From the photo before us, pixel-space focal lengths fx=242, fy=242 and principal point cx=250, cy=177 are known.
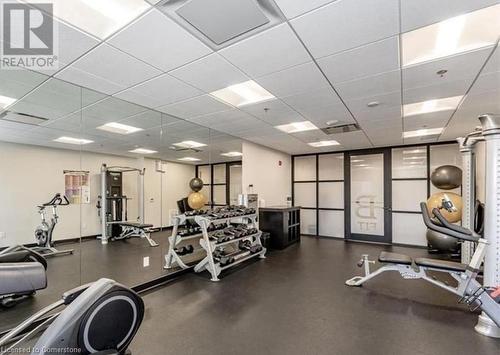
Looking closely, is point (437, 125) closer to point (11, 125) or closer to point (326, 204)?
point (326, 204)

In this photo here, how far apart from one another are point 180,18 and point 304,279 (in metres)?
4.01

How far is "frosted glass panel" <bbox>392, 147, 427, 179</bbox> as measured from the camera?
670 cm

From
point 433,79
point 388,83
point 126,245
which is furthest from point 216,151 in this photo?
point 433,79

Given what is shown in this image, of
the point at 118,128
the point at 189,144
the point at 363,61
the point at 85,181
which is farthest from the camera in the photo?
the point at 189,144

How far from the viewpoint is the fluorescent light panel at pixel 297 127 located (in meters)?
4.91

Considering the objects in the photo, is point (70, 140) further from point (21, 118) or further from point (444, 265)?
point (444, 265)

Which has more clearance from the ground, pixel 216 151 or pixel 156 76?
pixel 156 76

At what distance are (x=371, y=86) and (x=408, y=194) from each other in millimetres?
5000

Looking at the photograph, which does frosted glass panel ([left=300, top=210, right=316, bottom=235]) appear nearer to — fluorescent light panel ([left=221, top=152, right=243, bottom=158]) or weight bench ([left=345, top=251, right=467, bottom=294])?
fluorescent light panel ([left=221, top=152, right=243, bottom=158])

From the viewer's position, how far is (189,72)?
2.77 metres

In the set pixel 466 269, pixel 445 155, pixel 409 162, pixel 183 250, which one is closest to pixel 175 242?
pixel 183 250

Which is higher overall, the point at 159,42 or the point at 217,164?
the point at 159,42

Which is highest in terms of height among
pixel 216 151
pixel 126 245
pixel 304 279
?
pixel 216 151

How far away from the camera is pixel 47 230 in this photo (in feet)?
10.6
